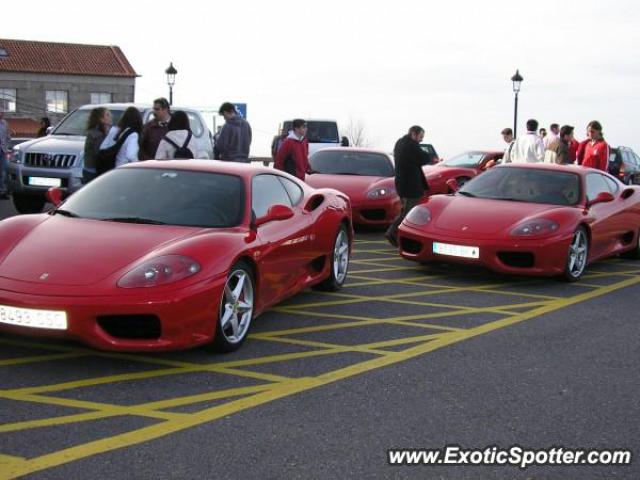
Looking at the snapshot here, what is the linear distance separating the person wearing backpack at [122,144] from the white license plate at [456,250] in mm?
3436

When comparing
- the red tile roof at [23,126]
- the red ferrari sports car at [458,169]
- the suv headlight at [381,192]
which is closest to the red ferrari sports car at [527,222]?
the suv headlight at [381,192]

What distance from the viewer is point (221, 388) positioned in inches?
201

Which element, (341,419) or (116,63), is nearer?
(341,419)

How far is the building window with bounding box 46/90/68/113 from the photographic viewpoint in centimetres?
6072

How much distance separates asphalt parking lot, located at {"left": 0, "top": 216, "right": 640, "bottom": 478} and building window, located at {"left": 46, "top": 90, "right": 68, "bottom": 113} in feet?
187

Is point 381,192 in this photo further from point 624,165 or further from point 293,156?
point 624,165

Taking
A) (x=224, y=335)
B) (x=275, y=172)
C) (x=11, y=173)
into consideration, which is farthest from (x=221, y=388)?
(x=11, y=173)

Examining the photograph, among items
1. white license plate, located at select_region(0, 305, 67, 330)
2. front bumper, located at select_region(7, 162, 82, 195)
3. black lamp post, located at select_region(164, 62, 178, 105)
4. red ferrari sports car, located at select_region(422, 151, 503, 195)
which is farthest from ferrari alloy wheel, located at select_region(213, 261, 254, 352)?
black lamp post, located at select_region(164, 62, 178, 105)

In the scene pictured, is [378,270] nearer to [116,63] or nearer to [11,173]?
[11,173]

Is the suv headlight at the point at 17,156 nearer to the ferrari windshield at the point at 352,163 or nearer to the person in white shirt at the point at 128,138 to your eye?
the person in white shirt at the point at 128,138

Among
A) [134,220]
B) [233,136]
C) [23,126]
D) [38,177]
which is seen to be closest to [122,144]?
[233,136]

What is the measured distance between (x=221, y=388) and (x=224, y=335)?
28.5 inches

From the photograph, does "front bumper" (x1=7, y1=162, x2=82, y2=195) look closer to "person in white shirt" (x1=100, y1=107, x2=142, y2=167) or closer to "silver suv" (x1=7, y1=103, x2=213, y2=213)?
"silver suv" (x1=7, y1=103, x2=213, y2=213)

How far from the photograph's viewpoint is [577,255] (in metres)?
9.64
